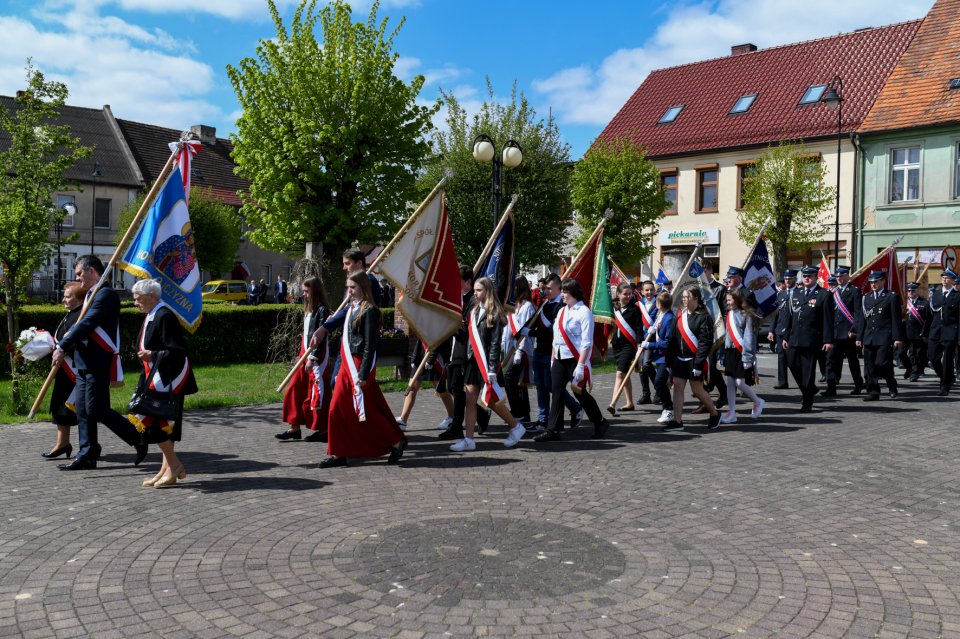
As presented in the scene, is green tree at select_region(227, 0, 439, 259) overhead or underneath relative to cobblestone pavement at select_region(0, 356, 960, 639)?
overhead

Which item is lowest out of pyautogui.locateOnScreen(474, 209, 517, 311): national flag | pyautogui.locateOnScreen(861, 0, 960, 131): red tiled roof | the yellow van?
pyautogui.locateOnScreen(474, 209, 517, 311): national flag

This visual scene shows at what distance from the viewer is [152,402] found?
7141 millimetres

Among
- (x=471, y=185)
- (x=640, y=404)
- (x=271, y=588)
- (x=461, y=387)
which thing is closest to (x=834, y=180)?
(x=471, y=185)

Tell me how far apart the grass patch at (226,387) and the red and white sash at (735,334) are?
18.8 ft

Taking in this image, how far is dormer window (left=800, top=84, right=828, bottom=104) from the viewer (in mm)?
35562

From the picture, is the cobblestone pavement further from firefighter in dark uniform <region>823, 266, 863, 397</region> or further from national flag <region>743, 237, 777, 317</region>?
national flag <region>743, 237, 777, 317</region>

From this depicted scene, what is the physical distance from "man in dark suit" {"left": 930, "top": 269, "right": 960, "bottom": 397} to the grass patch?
627cm

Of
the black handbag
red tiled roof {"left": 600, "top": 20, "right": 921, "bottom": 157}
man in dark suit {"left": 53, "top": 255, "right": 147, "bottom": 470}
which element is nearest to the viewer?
the black handbag

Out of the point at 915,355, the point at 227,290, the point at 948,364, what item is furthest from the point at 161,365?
the point at 227,290

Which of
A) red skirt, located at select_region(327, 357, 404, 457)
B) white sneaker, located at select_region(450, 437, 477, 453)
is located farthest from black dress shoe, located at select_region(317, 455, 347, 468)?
white sneaker, located at select_region(450, 437, 477, 453)

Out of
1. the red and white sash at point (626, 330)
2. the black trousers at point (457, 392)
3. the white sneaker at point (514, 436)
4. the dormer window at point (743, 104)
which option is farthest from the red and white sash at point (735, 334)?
the dormer window at point (743, 104)

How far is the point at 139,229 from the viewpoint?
895cm

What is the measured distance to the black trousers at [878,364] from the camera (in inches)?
563

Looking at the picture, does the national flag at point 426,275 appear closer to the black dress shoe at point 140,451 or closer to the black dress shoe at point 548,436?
the black dress shoe at point 548,436
